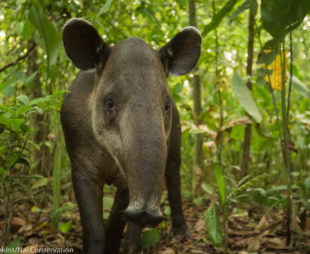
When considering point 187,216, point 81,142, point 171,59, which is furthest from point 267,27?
point 187,216

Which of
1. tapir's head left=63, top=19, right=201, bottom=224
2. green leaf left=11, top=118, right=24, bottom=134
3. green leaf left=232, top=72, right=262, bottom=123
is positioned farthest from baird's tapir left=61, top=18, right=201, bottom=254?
green leaf left=11, top=118, right=24, bottom=134

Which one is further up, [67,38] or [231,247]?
[67,38]

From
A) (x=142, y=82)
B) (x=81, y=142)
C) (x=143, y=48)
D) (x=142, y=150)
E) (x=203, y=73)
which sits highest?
(x=203, y=73)

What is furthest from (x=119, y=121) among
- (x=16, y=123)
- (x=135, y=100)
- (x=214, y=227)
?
(x=214, y=227)

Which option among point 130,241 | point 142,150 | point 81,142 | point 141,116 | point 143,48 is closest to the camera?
point 142,150

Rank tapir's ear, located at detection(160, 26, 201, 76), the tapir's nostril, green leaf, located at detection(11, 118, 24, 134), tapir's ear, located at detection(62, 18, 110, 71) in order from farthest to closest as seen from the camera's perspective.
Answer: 1. tapir's ear, located at detection(160, 26, 201, 76)
2. tapir's ear, located at detection(62, 18, 110, 71)
3. green leaf, located at detection(11, 118, 24, 134)
4. the tapir's nostril

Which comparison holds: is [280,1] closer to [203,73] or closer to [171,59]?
[171,59]

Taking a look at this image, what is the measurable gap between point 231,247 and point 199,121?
1982 millimetres

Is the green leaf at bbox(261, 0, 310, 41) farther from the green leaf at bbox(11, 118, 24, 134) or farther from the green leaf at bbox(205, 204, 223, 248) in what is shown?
the green leaf at bbox(11, 118, 24, 134)

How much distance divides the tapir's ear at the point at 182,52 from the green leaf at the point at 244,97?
0.48 m

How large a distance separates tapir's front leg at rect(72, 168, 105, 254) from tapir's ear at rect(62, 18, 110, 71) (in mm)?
928

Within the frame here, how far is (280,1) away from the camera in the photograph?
2.74m

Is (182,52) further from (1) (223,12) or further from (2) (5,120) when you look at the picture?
(2) (5,120)

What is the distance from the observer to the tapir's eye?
9.30 ft
